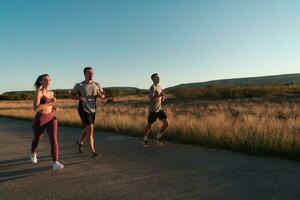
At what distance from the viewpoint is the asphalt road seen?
5.68 metres

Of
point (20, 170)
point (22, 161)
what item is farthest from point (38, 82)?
point (22, 161)

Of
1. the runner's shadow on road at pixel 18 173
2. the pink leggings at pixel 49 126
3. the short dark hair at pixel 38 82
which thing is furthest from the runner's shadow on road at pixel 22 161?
the short dark hair at pixel 38 82

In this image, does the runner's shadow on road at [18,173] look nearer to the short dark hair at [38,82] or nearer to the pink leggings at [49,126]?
the pink leggings at [49,126]

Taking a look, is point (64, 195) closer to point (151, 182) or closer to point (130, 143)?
point (151, 182)

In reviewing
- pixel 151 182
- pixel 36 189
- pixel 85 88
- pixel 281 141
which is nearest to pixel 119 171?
pixel 151 182

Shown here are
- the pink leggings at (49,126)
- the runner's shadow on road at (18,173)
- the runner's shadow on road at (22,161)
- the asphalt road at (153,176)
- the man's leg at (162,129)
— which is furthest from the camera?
the man's leg at (162,129)

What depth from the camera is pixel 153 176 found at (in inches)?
268

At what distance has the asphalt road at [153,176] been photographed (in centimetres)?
568

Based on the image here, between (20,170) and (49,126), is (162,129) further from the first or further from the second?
(20,170)

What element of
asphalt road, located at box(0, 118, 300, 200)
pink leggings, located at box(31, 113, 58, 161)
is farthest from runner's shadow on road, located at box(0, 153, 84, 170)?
pink leggings, located at box(31, 113, 58, 161)

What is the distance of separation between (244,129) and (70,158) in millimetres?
4775

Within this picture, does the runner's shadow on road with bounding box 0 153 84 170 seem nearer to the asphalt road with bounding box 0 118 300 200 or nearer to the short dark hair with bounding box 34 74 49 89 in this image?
the asphalt road with bounding box 0 118 300 200

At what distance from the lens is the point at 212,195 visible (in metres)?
5.49

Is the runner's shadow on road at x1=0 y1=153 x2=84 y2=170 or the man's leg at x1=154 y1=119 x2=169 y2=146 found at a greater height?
the man's leg at x1=154 y1=119 x2=169 y2=146
